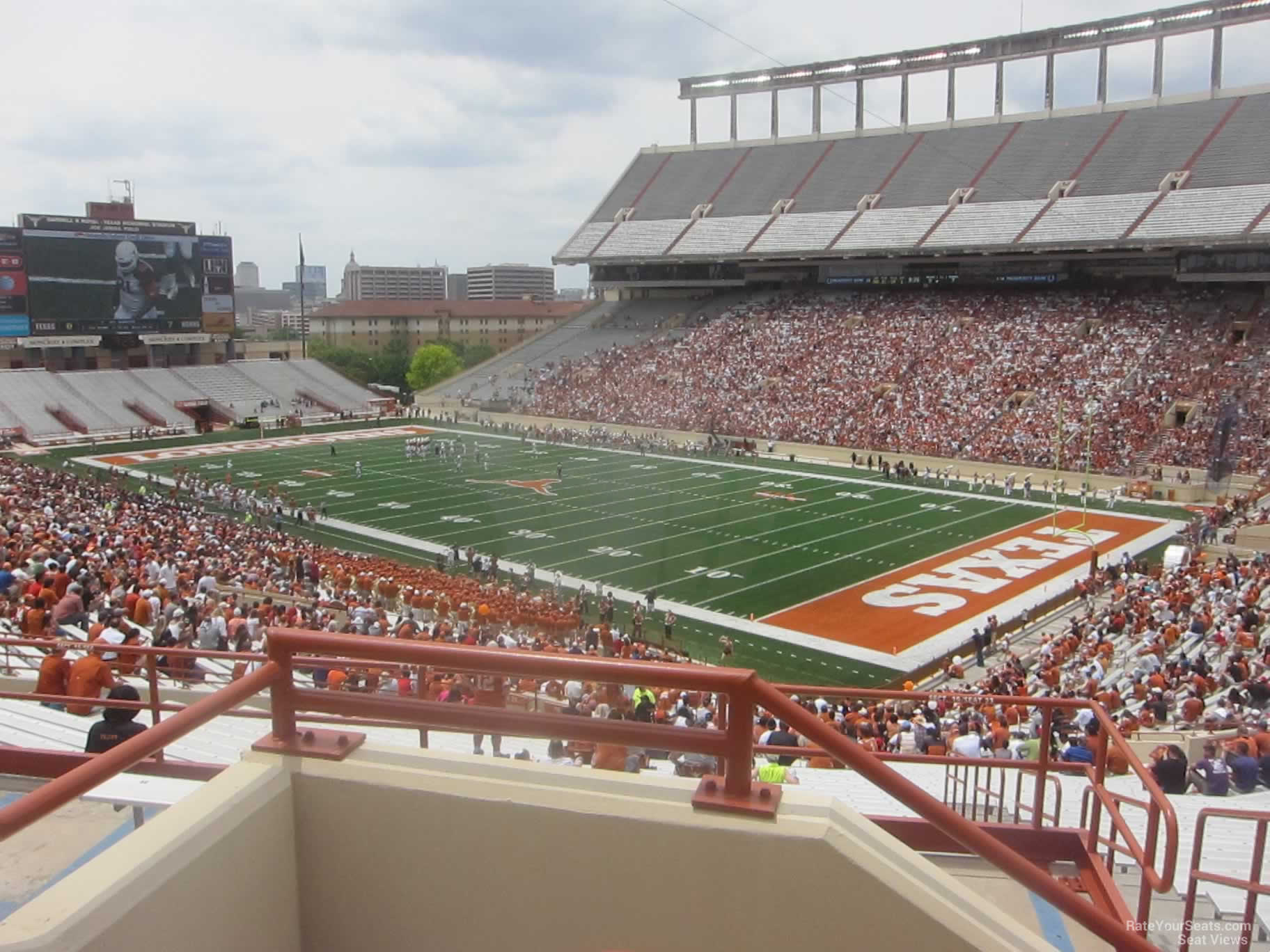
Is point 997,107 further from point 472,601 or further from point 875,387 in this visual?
point 472,601

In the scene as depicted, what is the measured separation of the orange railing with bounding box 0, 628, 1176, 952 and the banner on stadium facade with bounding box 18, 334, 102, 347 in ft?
163

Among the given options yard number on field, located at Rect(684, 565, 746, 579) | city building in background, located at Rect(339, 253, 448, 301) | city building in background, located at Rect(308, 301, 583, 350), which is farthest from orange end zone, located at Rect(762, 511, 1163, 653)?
city building in background, located at Rect(339, 253, 448, 301)

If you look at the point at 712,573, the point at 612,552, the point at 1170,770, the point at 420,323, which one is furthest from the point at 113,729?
the point at 420,323

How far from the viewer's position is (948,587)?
A: 67.7ft

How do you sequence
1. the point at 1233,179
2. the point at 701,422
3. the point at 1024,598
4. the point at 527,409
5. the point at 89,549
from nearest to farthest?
1. the point at 89,549
2. the point at 1024,598
3. the point at 1233,179
4. the point at 701,422
5. the point at 527,409

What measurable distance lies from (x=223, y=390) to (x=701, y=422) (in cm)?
Answer: 2362

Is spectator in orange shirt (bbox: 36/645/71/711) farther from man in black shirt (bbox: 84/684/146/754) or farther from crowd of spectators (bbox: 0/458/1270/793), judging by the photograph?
man in black shirt (bbox: 84/684/146/754)

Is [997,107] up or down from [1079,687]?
up

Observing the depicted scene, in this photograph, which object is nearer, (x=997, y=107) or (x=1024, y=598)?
(x=1024, y=598)

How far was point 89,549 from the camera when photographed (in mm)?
15375

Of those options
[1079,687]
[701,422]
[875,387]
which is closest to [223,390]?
[701,422]

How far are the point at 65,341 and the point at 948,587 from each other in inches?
1604

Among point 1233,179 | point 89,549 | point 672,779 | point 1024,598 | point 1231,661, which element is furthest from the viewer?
point 1233,179

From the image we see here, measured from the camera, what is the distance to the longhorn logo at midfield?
30266 mm
